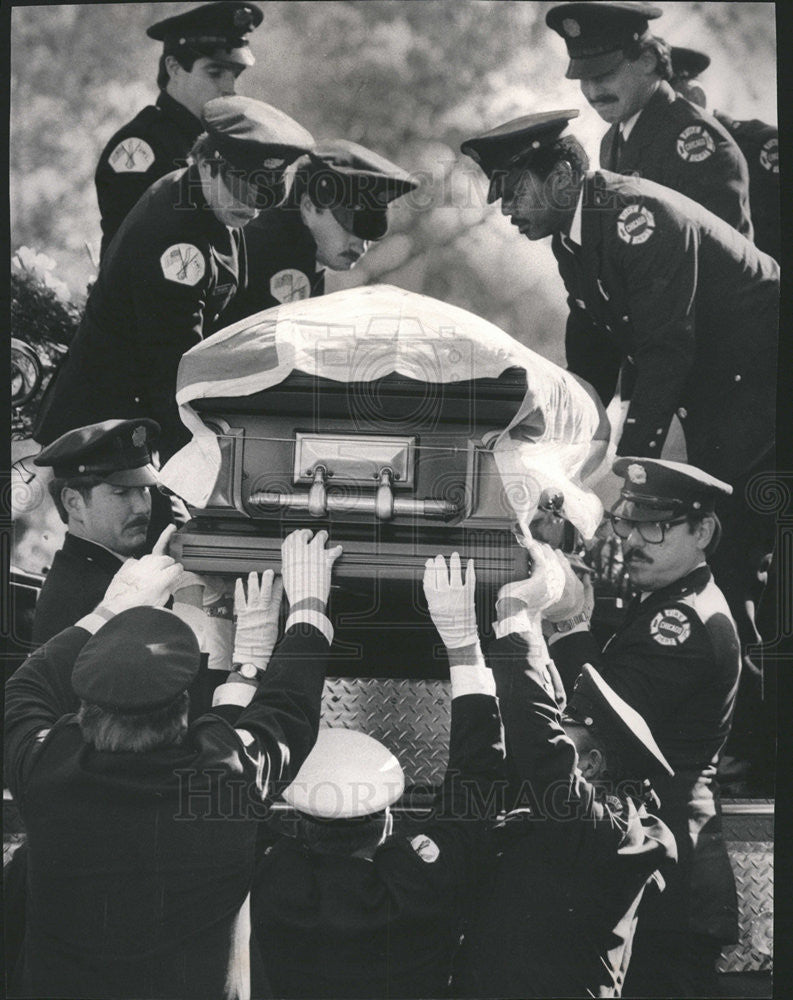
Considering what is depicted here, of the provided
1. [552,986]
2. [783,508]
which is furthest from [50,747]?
[783,508]

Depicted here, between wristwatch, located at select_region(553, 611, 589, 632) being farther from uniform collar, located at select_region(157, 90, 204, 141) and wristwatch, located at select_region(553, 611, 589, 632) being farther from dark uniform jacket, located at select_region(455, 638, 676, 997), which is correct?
uniform collar, located at select_region(157, 90, 204, 141)

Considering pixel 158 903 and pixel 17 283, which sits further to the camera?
pixel 17 283

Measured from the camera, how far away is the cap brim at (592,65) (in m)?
3.68

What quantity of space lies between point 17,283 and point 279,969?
2.39m

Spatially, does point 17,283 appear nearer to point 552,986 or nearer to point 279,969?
point 279,969

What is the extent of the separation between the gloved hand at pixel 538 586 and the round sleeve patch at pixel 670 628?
1.10 feet

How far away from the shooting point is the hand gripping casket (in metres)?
3.46

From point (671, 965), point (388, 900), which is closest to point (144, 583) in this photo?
point (388, 900)

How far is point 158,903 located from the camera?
3430mm

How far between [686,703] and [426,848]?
96 cm

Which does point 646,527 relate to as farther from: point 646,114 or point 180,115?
point 180,115

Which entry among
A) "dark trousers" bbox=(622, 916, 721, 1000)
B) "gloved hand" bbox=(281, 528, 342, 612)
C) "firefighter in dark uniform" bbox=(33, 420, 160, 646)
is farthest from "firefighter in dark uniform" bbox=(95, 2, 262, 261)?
"dark trousers" bbox=(622, 916, 721, 1000)

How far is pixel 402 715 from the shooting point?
3.66 m

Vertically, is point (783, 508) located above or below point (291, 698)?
above
